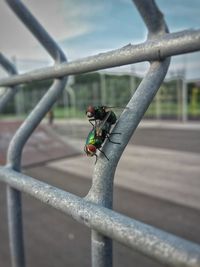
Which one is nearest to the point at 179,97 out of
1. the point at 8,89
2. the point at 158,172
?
the point at 158,172

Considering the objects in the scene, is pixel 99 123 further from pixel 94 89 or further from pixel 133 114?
pixel 94 89

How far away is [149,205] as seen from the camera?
4.24 meters

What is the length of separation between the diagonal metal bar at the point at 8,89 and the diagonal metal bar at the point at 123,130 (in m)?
0.74

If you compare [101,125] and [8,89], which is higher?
[8,89]

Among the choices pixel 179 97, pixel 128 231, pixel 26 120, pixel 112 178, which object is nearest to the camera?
pixel 128 231

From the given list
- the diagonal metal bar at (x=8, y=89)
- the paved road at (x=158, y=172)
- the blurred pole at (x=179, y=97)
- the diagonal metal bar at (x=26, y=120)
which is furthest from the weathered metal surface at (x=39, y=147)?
the blurred pole at (x=179, y=97)

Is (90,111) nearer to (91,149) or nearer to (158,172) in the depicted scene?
(91,149)

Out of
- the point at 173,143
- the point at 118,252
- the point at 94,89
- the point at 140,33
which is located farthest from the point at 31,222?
the point at 94,89

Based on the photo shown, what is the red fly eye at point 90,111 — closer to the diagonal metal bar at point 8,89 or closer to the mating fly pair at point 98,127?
the mating fly pair at point 98,127

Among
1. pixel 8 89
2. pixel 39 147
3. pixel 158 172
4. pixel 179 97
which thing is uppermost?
pixel 8 89

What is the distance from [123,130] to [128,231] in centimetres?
22

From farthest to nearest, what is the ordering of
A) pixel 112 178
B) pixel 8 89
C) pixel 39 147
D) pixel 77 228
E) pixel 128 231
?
pixel 39 147, pixel 77 228, pixel 8 89, pixel 112 178, pixel 128 231

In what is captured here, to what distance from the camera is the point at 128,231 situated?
544mm

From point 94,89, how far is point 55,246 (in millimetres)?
17043
